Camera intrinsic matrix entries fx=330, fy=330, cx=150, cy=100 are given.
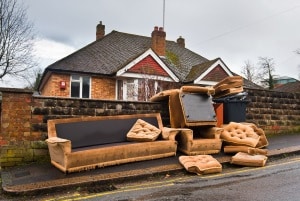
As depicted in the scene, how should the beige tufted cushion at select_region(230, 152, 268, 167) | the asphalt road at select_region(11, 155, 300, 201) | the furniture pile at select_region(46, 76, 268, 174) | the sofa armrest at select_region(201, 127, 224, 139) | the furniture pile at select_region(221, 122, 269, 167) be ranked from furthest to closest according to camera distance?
the sofa armrest at select_region(201, 127, 224, 139), the furniture pile at select_region(221, 122, 269, 167), the beige tufted cushion at select_region(230, 152, 268, 167), the furniture pile at select_region(46, 76, 268, 174), the asphalt road at select_region(11, 155, 300, 201)

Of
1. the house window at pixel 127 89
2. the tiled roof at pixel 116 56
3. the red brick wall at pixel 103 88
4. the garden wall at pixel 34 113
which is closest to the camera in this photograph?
the garden wall at pixel 34 113

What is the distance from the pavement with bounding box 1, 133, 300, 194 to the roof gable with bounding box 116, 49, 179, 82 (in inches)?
483

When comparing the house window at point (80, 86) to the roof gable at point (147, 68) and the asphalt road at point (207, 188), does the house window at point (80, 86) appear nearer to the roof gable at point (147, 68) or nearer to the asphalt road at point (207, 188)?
the roof gable at point (147, 68)

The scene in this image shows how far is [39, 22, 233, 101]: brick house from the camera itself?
1925cm

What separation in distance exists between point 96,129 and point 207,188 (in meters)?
3.46

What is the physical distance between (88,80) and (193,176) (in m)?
14.4

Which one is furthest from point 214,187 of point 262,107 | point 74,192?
point 262,107

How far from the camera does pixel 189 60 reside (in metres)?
26.0

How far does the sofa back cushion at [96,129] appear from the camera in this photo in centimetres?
760

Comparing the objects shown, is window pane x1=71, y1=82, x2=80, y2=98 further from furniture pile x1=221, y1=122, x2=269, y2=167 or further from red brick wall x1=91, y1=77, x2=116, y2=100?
furniture pile x1=221, y1=122, x2=269, y2=167

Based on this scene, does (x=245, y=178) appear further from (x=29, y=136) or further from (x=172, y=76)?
(x=172, y=76)

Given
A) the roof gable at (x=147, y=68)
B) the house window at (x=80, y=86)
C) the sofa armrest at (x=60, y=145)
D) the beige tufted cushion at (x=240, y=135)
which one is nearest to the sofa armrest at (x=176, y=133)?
the beige tufted cushion at (x=240, y=135)

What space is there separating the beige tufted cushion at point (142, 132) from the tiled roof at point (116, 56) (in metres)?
11.4

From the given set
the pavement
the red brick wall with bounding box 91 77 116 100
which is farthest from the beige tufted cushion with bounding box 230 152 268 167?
the red brick wall with bounding box 91 77 116 100
